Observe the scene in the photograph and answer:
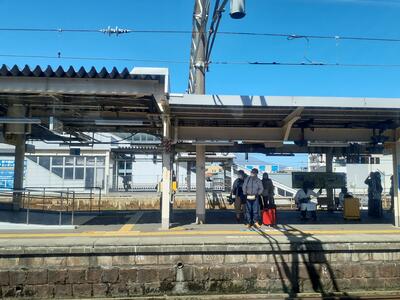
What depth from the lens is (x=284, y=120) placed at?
1255 centimetres

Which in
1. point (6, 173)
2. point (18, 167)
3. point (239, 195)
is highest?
point (6, 173)

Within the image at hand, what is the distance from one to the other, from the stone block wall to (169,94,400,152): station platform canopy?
349 centimetres

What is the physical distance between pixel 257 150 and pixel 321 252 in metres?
6.93

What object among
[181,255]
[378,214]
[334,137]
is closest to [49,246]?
[181,255]

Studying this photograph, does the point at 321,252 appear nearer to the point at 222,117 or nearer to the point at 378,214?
the point at 222,117

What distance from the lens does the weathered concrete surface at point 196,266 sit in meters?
8.82

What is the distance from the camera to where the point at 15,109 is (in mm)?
12305

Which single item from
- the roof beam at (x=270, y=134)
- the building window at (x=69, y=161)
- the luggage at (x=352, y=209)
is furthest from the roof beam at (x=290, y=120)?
the building window at (x=69, y=161)

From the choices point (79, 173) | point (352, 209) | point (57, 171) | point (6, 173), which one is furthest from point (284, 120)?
point (6, 173)

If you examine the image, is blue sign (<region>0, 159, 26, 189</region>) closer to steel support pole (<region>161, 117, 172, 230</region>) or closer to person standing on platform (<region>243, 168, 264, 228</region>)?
Answer: steel support pole (<region>161, 117, 172, 230</region>)

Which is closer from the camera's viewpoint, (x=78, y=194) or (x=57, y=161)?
(x=78, y=194)

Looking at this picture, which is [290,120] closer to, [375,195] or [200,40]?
[200,40]

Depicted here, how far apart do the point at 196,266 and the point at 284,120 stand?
542cm

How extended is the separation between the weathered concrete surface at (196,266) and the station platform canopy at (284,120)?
327cm
